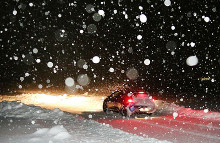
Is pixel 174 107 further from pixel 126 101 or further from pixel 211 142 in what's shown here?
pixel 211 142

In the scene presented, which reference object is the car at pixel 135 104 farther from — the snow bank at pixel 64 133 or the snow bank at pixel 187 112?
the snow bank at pixel 64 133

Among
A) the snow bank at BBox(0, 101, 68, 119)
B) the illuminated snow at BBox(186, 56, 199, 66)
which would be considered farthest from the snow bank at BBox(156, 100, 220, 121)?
the illuminated snow at BBox(186, 56, 199, 66)

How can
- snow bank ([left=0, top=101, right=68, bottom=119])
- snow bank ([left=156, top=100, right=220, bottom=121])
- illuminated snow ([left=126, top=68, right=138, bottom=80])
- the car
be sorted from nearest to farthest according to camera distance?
1. snow bank ([left=0, top=101, right=68, bottom=119])
2. snow bank ([left=156, top=100, right=220, bottom=121])
3. the car
4. illuminated snow ([left=126, top=68, right=138, bottom=80])

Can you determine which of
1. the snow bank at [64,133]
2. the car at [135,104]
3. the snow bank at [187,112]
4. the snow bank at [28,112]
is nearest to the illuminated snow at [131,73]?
the snow bank at [187,112]

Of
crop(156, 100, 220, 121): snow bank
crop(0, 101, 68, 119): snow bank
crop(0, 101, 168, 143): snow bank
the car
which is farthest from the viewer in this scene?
the car

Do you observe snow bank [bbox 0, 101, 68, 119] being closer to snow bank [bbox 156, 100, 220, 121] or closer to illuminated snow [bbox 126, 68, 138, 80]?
snow bank [bbox 156, 100, 220, 121]

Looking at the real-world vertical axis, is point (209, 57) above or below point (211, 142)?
above

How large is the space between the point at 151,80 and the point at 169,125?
35.0 meters

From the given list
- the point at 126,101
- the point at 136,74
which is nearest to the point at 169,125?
the point at 126,101

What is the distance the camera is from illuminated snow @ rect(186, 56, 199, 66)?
54822mm

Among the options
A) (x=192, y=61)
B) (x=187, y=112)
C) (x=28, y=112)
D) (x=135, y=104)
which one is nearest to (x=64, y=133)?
(x=28, y=112)

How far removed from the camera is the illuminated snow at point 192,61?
5482 centimetres

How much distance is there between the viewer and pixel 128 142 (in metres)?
7.52

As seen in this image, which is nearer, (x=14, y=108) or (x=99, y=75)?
(x=14, y=108)
